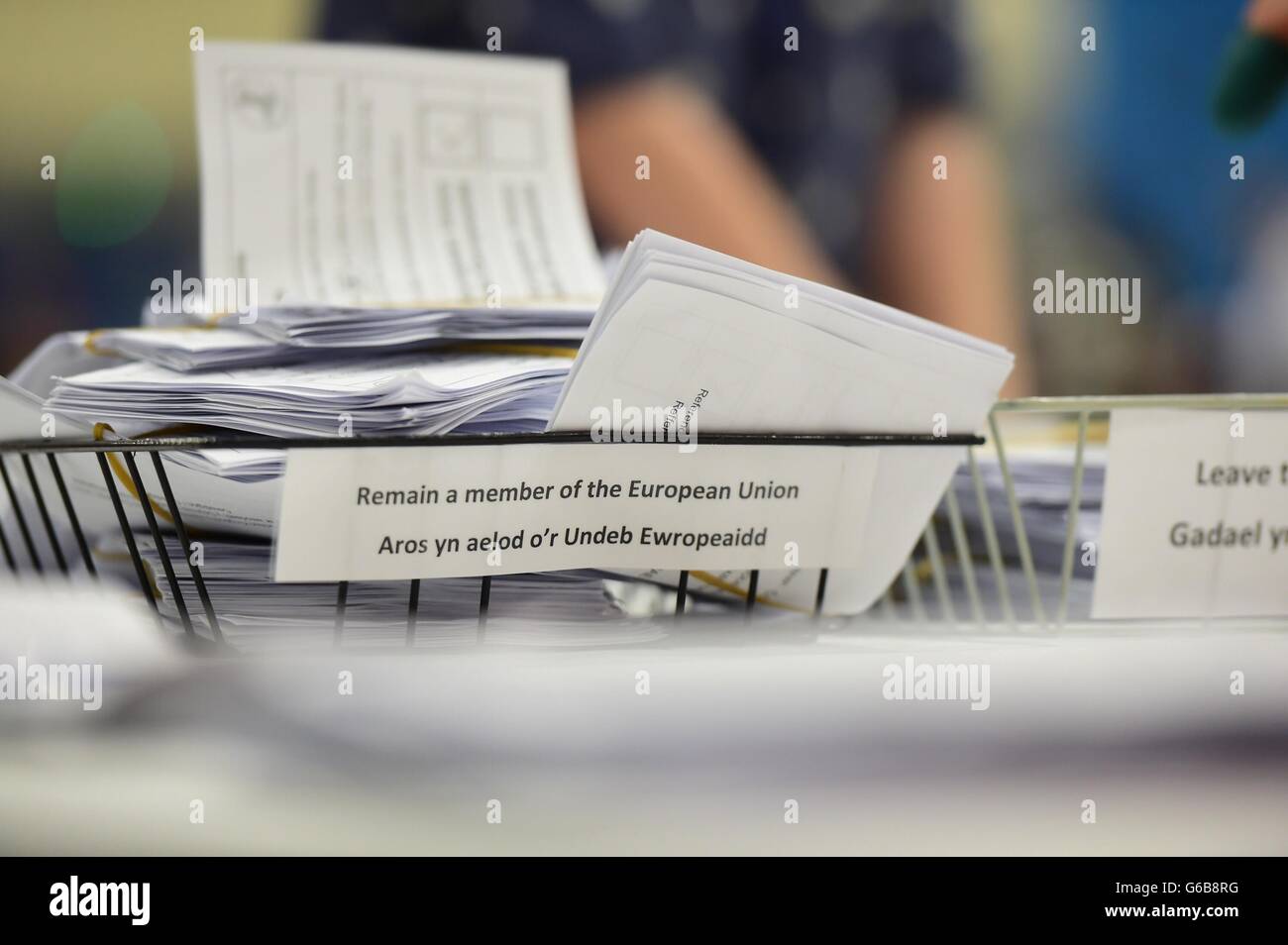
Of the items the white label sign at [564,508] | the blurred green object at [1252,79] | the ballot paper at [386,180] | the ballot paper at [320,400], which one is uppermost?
the blurred green object at [1252,79]

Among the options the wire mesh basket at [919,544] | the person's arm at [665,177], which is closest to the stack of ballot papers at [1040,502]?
the wire mesh basket at [919,544]

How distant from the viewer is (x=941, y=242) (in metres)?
1.11

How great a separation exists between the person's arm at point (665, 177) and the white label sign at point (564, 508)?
604 millimetres

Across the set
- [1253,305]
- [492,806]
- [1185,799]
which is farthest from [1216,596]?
[1253,305]

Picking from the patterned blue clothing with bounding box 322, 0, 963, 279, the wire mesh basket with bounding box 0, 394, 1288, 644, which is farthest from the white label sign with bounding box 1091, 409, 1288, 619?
the patterned blue clothing with bounding box 322, 0, 963, 279

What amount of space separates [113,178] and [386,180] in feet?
2.00

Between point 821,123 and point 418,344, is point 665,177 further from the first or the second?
point 418,344

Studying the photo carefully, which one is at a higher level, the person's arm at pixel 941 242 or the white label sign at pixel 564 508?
the person's arm at pixel 941 242

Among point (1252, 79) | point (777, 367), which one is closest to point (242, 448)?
point (777, 367)

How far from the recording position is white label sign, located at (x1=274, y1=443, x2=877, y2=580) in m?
0.34

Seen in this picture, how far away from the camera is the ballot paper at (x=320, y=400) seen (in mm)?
368

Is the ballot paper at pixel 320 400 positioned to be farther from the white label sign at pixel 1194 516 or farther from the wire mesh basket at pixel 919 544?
the white label sign at pixel 1194 516

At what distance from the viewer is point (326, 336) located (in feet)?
1.42

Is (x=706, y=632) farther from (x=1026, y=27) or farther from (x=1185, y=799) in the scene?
(x=1026, y=27)
